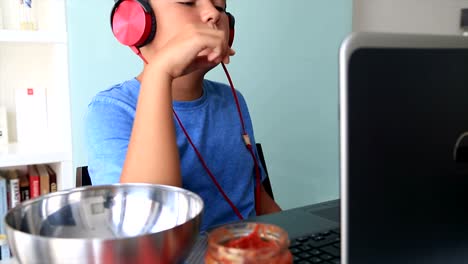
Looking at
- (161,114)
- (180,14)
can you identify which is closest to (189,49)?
(161,114)

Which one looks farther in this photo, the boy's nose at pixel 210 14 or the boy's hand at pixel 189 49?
the boy's nose at pixel 210 14

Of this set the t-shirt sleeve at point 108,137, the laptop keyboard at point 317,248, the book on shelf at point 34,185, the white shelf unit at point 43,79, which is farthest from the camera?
the book on shelf at point 34,185

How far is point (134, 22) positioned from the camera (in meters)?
0.83

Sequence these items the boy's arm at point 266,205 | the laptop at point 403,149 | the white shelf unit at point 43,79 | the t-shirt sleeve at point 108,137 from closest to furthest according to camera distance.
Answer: the laptop at point 403,149 < the t-shirt sleeve at point 108,137 < the boy's arm at point 266,205 < the white shelf unit at point 43,79

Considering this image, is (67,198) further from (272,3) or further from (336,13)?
(336,13)

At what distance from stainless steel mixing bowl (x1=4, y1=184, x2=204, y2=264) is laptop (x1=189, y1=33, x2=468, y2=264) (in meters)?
0.16

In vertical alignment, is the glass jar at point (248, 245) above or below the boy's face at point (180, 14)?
below

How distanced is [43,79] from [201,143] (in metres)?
0.93

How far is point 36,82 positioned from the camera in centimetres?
161

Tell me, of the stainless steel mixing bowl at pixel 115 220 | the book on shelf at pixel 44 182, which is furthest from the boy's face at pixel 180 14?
the book on shelf at pixel 44 182

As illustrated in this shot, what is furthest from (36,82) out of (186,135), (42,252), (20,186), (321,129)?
(42,252)

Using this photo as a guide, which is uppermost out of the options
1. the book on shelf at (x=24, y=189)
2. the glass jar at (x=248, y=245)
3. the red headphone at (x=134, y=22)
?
the red headphone at (x=134, y=22)

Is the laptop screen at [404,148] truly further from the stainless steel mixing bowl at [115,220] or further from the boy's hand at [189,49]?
the boy's hand at [189,49]

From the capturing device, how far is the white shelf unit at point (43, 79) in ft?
4.68
